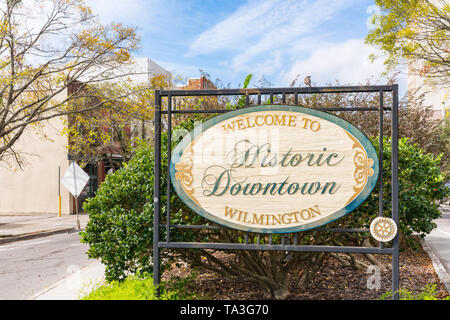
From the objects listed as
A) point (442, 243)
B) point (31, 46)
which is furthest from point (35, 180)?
point (442, 243)

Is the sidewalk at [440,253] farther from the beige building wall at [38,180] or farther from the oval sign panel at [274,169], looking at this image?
the beige building wall at [38,180]

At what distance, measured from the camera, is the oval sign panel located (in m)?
4.12

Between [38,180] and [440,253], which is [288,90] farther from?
[38,180]

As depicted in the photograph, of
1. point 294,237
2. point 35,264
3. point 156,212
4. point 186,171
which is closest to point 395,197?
point 294,237

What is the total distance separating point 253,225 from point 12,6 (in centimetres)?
1241

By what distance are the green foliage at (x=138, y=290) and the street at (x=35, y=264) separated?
8.03 feet

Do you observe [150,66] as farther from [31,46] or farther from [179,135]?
[179,135]

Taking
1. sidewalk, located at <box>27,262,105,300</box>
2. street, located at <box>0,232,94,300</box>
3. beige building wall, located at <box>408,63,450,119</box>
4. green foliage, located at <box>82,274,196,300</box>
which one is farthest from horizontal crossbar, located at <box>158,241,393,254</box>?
beige building wall, located at <box>408,63,450,119</box>

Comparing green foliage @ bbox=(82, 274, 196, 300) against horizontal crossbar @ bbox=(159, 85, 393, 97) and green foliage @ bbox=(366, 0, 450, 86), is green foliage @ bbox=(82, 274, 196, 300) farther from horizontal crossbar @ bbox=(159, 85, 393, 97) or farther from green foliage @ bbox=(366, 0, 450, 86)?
green foliage @ bbox=(366, 0, 450, 86)

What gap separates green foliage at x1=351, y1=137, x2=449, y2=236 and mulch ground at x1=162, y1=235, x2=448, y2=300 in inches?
16.2

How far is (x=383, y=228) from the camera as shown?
4043mm

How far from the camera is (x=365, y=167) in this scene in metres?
4.10

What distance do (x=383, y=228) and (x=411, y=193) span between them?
1.01m

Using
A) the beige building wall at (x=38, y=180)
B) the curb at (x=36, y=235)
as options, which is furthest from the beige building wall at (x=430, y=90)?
the beige building wall at (x=38, y=180)
